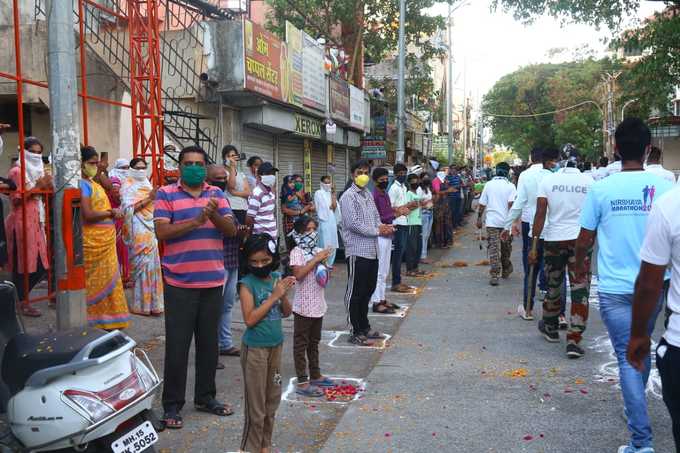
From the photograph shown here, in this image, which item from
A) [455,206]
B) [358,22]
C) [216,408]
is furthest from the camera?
[358,22]

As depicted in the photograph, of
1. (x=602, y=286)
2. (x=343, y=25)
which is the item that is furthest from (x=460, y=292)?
(x=343, y=25)

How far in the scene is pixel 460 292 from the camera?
10.5m

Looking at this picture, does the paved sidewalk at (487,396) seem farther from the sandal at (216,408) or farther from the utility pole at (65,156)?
the utility pole at (65,156)

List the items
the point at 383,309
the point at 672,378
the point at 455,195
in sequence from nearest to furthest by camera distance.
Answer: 1. the point at 672,378
2. the point at 383,309
3. the point at 455,195

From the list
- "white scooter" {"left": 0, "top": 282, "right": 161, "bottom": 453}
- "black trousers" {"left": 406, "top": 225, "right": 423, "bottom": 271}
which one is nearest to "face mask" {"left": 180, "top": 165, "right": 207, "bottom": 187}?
"white scooter" {"left": 0, "top": 282, "right": 161, "bottom": 453}

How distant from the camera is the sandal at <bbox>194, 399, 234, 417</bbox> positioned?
5.09 metres

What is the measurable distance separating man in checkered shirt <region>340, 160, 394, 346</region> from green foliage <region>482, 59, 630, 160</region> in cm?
4515

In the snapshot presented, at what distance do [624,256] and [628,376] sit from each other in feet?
2.52

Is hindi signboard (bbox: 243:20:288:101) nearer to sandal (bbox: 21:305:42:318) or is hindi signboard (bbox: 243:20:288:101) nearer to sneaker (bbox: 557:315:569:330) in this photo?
sandal (bbox: 21:305:42:318)

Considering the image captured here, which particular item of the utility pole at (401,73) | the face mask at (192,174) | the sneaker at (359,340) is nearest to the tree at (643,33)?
the utility pole at (401,73)

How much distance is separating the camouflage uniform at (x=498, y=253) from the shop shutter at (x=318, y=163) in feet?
28.1

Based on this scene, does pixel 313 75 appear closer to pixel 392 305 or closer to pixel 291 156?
pixel 291 156

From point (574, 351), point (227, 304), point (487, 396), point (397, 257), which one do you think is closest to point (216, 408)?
point (227, 304)

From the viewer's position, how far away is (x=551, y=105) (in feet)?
184
